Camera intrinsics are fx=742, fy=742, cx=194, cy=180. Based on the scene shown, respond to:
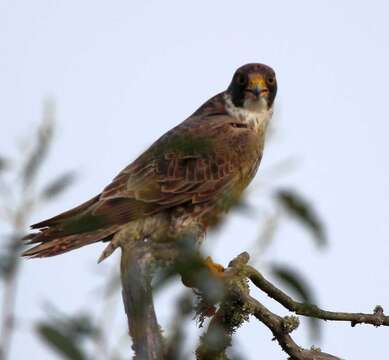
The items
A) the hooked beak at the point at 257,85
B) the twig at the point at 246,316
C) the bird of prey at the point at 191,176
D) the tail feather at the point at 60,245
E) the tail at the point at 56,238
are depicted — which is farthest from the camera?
the hooked beak at the point at 257,85

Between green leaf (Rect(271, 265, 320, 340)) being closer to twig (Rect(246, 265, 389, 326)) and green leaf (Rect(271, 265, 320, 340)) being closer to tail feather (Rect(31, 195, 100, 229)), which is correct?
twig (Rect(246, 265, 389, 326))

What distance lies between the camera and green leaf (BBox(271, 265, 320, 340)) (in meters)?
1.41

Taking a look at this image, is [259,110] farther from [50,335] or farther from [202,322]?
[50,335]

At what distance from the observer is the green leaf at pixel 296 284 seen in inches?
55.5

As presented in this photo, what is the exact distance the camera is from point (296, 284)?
4.74 ft

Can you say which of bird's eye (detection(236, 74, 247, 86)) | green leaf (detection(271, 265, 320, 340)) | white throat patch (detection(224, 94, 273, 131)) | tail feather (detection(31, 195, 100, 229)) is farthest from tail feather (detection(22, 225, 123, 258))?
green leaf (detection(271, 265, 320, 340))

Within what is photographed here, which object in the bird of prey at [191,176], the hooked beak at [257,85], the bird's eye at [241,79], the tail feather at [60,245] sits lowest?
the tail feather at [60,245]

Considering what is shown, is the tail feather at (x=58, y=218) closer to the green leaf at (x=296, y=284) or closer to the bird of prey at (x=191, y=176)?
the bird of prey at (x=191, y=176)

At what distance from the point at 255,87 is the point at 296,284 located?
4.88 m

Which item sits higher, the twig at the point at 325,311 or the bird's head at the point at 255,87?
the bird's head at the point at 255,87

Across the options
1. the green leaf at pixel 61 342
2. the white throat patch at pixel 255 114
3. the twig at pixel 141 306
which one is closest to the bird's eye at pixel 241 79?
the white throat patch at pixel 255 114

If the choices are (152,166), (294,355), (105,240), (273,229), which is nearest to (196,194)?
(152,166)

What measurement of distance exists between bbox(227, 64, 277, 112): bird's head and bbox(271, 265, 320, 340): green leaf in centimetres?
480

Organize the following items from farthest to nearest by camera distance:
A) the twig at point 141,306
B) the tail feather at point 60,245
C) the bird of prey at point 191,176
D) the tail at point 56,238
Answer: the bird of prey at point 191,176
the tail feather at point 60,245
the tail at point 56,238
the twig at point 141,306
